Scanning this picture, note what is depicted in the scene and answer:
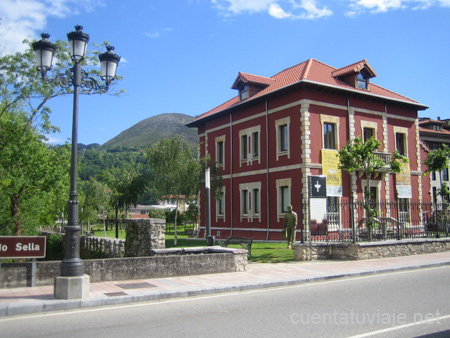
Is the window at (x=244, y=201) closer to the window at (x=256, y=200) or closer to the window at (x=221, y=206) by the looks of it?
the window at (x=256, y=200)

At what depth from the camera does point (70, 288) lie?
875cm

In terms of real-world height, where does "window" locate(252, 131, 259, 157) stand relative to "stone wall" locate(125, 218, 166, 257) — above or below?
above

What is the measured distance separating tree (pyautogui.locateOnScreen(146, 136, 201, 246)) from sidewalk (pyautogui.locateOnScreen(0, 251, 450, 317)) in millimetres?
13039

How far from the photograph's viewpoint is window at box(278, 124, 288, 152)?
88.8ft

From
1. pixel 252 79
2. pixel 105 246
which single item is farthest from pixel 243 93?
pixel 105 246

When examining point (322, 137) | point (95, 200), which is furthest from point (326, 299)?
point (95, 200)

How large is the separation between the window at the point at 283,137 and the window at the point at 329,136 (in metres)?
2.35

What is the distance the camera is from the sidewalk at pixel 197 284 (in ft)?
27.8

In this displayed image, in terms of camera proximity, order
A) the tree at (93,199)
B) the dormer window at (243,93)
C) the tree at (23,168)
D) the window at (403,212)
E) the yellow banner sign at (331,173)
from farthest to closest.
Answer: the tree at (93,199) → the dormer window at (243,93) → the yellow banner sign at (331,173) → the tree at (23,168) → the window at (403,212)

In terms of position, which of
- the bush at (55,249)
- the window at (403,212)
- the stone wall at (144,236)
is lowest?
the bush at (55,249)

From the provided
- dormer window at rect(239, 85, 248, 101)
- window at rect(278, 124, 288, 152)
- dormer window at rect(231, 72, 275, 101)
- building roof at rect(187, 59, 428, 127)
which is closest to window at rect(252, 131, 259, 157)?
window at rect(278, 124, 288, 152)

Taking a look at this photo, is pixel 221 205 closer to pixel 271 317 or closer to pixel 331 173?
pixel 331 173

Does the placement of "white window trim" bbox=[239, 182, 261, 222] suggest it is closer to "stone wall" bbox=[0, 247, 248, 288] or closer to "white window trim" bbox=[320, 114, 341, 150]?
"white window trim" bbox=[320, 114, 341, 150]

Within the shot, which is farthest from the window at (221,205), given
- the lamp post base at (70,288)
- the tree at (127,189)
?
the lamp post base at (70,288)
